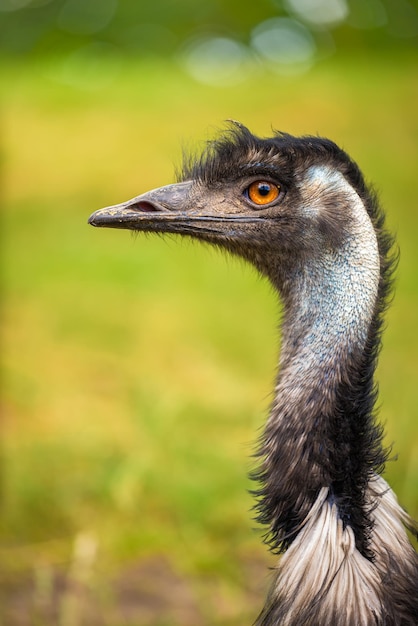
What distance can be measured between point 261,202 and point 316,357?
246 mm

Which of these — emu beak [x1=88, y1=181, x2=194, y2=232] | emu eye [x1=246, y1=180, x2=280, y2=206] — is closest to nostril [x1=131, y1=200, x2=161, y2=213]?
emu beak [x1=88, y1=181, x2=194, y2=232]

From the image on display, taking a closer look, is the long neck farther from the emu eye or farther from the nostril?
the nostril

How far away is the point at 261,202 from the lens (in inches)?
53.3

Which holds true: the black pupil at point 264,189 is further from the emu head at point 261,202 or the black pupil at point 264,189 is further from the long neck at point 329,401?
the long neck at point 329,401

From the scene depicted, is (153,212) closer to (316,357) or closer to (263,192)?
(263,192)

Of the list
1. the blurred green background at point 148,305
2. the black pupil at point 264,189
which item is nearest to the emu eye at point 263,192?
the black pupil at point 264,189

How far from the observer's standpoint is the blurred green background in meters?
2.35

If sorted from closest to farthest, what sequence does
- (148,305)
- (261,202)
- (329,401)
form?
(329,401)
(261,202)
(148,305)

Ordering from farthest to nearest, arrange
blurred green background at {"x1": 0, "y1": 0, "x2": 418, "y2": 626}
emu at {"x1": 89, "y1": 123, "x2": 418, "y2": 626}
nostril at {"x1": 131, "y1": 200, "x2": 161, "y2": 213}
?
blurred green background at {"x1": 0, "y1": 0, "x2": 418, "y2": 626} → nostril at {"x1": 131, "y1": 200, "x2": 161, "y2": 213} → emu at {"x1": 89, "y1": 123, "x2": 418, "y2": 626}

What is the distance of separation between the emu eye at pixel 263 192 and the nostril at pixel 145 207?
0.46 ft

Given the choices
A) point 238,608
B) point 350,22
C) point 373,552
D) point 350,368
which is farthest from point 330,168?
point 350,22

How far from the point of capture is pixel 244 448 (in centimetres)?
269

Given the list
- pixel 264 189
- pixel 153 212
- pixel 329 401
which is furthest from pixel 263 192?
pixel 329 401

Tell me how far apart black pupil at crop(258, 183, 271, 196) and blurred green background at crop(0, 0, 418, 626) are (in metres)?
1.12
